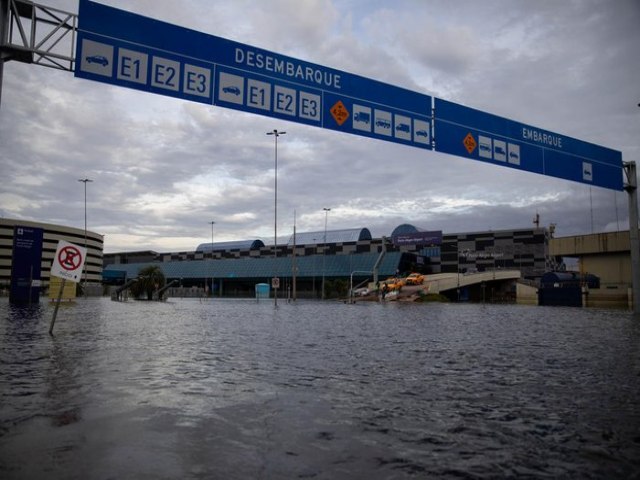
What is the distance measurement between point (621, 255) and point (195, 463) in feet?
166

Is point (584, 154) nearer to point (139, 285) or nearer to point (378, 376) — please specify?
point (378, 376)

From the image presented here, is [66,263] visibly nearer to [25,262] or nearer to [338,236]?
[25,262]

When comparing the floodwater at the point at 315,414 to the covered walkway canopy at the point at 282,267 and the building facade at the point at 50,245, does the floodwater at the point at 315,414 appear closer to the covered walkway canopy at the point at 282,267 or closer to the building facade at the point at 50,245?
the covered walkway canopy at the point at 282,267

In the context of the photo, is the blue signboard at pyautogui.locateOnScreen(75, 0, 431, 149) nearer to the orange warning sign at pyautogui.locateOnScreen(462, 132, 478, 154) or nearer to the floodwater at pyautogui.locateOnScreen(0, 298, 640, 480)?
the orange warning sign at pyautogui.locateOnScreen(462, 132, 478, 154)

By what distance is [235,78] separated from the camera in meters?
13.9

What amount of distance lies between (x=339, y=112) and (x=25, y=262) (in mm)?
27964

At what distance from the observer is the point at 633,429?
464 cm

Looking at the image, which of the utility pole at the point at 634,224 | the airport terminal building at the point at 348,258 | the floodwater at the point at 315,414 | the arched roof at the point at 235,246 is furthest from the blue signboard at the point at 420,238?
the floodwater at the point at 315,414

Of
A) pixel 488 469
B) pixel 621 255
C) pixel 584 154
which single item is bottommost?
pixel 488 469

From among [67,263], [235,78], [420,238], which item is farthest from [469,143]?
[420,238]

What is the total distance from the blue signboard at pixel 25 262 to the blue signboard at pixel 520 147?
2837 centimetres

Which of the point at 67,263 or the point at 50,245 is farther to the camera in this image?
the point at 50,245

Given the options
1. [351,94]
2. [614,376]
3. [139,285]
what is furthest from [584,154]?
[139,285]

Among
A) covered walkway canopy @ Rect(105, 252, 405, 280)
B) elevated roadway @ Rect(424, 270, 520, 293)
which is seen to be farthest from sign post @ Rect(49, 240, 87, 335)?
covered walkway canopy @ Rect(105, 252, 405, 280)
